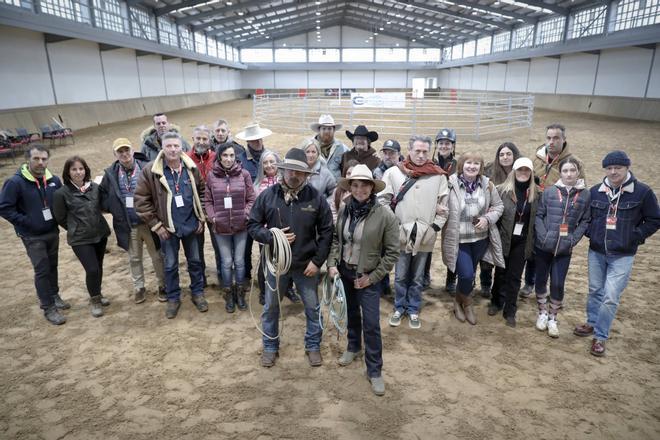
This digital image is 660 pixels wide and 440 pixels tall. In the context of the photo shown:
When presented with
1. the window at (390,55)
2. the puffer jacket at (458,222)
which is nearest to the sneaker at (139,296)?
the puffer jacket at (458,222)

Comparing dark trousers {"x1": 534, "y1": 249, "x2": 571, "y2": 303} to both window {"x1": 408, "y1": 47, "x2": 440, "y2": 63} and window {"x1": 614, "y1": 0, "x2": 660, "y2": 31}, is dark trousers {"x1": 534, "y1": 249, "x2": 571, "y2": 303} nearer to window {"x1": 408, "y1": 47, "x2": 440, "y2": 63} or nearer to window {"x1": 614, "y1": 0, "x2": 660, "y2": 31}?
window {"x1": 614, "y1": 0, "x2": 660, "y2": 31}

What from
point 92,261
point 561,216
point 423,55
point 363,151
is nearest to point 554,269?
point 561,216

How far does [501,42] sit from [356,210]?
129 ft

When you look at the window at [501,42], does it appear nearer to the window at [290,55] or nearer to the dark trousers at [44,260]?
the window at [290,55]

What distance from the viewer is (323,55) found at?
44969mm

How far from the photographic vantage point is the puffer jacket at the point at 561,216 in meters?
3.77

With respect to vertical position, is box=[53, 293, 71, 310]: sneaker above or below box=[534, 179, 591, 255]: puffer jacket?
below

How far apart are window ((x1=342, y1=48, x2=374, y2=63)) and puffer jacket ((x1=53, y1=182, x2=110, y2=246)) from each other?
148 ft

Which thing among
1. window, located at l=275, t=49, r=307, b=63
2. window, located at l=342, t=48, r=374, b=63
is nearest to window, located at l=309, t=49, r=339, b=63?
window, located at l=275, t=49, r=307, b=63

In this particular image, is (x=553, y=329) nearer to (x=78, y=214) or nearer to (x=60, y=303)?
(x=78, y=214)

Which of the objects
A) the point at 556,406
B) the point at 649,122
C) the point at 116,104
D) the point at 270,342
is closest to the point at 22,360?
the point at 270,342

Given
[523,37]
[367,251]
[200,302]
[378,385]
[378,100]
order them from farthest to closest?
[523,37] < [378,100] < [200,302] < [378,385] < [367,251]

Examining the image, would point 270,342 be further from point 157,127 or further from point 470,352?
point 157,127

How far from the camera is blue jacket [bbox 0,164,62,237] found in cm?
389
